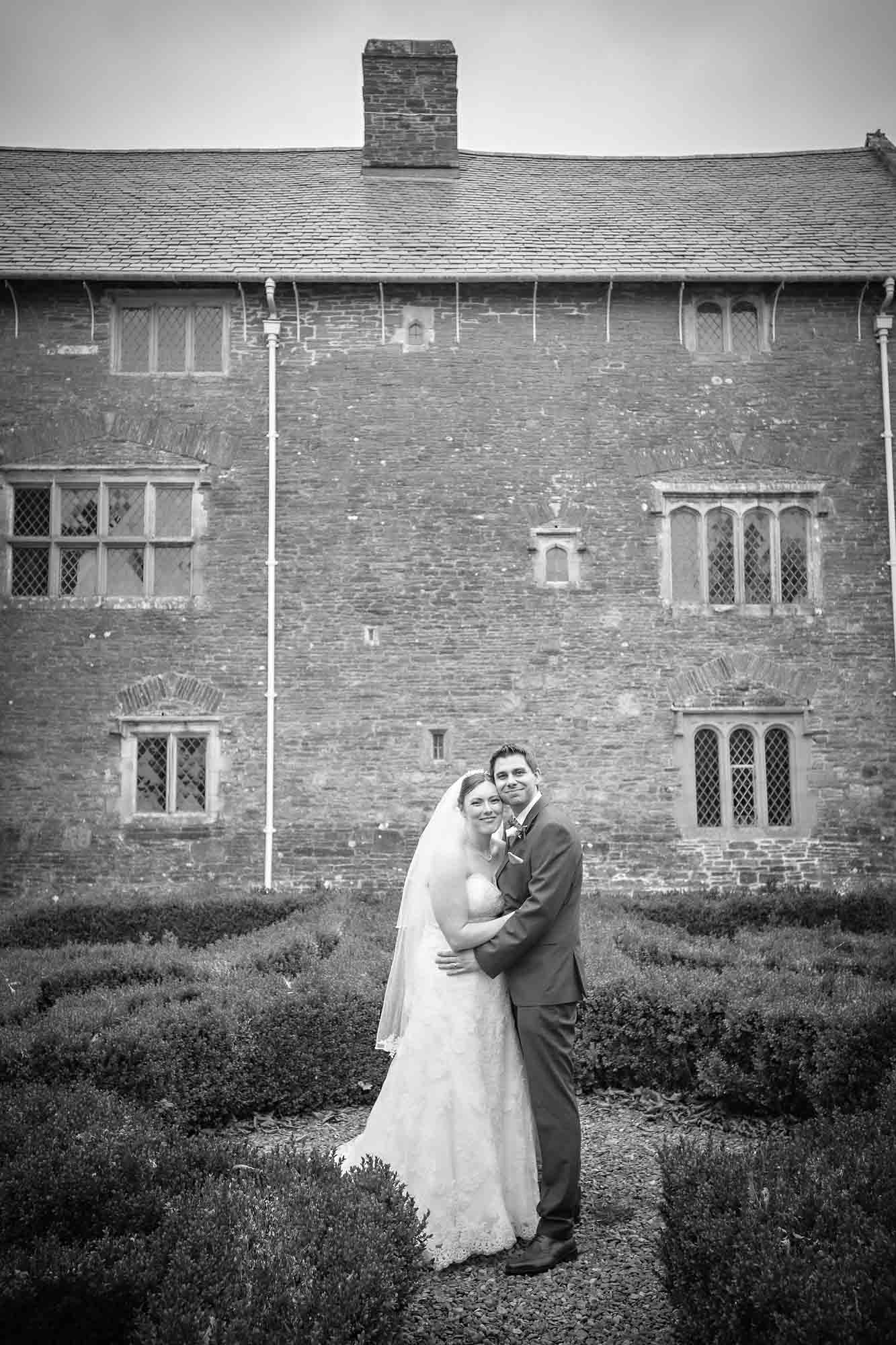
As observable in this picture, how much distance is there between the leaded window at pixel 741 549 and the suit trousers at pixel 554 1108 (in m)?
11.1

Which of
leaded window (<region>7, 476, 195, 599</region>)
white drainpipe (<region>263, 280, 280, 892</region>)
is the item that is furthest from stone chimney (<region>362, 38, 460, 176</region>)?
leaded window (<region>7, 476, 195, 599</region>)

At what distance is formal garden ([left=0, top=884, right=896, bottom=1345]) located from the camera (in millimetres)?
3252

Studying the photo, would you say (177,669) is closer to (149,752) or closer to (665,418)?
(149,752)

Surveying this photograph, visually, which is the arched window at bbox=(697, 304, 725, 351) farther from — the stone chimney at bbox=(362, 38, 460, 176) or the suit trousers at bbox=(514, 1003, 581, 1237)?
the suit trousers at bbox=(514, 1003, 581, 1237)

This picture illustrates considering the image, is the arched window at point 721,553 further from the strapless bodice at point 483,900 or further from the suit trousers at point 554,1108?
the suit trousers at point 554,1108

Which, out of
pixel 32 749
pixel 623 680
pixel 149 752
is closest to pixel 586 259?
pixel 623 680

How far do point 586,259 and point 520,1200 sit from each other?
544 inches

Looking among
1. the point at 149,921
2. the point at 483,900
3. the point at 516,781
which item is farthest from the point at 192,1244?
the point at 149,921

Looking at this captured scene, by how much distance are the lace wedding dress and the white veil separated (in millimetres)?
132

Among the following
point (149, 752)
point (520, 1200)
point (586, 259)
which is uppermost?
point (586, 259)

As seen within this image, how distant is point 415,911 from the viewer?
4.89 metres

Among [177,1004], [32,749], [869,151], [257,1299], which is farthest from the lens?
[869,151]

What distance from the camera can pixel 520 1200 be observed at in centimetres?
457

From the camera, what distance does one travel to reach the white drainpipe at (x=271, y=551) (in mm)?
14094
